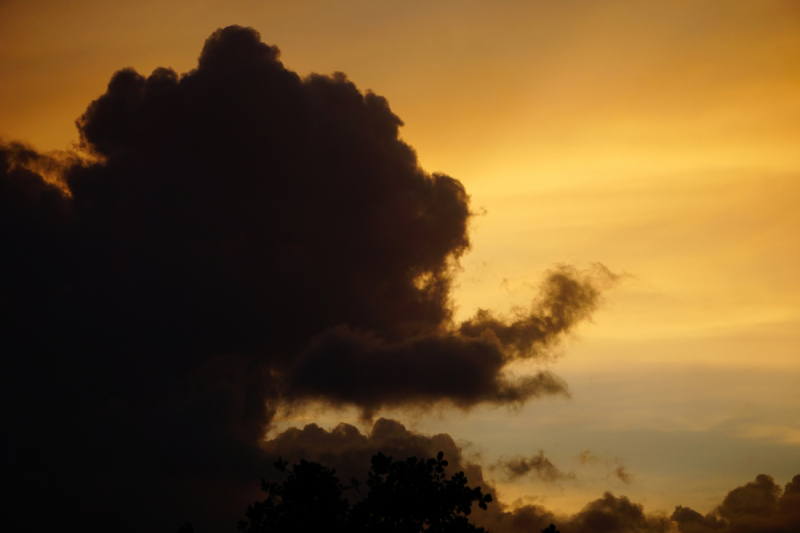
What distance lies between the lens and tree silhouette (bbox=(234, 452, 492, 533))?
61.8 metres

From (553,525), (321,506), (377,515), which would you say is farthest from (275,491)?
(553,525)

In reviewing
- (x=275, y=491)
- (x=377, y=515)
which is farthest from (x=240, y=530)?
(x=377, y=515)

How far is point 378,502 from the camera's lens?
63.8 metres

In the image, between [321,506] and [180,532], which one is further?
[180,532]

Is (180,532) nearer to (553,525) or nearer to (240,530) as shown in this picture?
(240,530)

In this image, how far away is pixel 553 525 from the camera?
63.5 meters

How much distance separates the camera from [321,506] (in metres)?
61.4

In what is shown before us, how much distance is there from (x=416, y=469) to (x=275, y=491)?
39.6ft

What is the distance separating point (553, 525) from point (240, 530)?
2677cm

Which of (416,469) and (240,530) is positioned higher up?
(416,469)

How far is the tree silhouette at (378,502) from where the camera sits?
203 ft

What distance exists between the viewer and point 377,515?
63844mm

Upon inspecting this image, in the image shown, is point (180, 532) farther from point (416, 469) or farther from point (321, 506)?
point (416, 469)

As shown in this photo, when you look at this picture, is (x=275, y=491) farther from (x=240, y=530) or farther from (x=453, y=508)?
(x=453, y=508)
